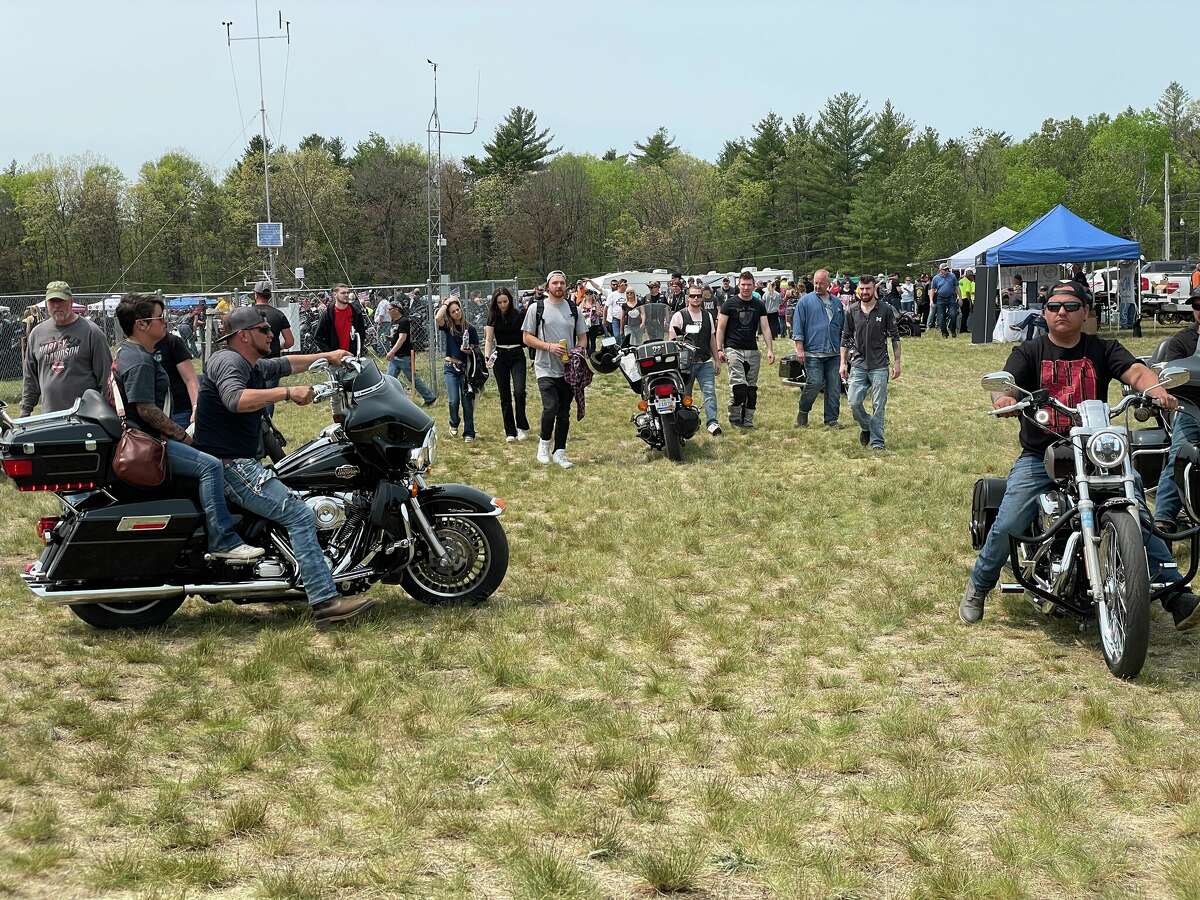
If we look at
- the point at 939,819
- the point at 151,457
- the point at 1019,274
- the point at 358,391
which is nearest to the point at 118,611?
the point at 151,457

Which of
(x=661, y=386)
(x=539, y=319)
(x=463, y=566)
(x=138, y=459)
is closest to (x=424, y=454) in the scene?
(x=463, y=566)

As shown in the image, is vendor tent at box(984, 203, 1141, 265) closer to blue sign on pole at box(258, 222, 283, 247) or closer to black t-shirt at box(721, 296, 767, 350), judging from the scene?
black t-shirt at box(721, 296, 767, 350)

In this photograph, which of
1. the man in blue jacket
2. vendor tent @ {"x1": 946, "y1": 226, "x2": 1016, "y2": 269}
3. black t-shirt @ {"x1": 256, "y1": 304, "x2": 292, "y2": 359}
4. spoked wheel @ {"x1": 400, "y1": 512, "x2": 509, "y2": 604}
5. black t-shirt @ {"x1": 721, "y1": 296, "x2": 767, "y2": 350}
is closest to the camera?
spoked wheel @ {"x1": 400, "y1": 512, "x2": 509, "y2": 604}

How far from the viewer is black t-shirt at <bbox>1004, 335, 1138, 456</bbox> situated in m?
6.45

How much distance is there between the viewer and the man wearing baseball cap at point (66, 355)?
29.8ft

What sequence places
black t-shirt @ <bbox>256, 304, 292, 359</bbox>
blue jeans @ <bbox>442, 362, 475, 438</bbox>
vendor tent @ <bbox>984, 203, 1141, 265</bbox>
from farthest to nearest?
vendor tent @ <bbox>984, 203, 1141, 265</bbox> < blue jeans @ <bbox>442, 362, 475, 438</bbox> < black t-shirt @ <bbox>256, 304, 292, 359</bbox>

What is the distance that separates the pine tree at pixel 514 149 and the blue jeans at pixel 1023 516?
3664 inches

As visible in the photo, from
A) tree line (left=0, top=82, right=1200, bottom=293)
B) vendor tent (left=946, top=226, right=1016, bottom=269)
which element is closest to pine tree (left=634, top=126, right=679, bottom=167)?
tree line (left=0, top=82, right=1200, bottom=293)

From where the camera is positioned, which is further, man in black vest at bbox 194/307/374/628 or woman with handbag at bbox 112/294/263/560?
man in black vest at bbox 194/307/374/628

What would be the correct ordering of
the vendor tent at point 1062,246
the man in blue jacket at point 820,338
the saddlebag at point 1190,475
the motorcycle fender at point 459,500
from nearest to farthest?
the motorcycle fender at point 459,500 < the saddlebag at point 1190,475 < the man in blue jacket at point 820,338 < the vendor tent at point 1062,246

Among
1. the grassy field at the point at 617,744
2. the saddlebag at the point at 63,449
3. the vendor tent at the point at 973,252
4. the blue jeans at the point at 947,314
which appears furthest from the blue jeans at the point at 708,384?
the vendor tent at the point at 973,252

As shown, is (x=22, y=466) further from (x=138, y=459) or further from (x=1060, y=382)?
(x=1060, y=382)

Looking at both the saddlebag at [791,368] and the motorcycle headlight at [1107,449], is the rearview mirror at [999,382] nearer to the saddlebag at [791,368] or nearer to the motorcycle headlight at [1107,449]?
the motorcycle headlight at [1107,449]

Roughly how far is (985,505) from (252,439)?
403cm
